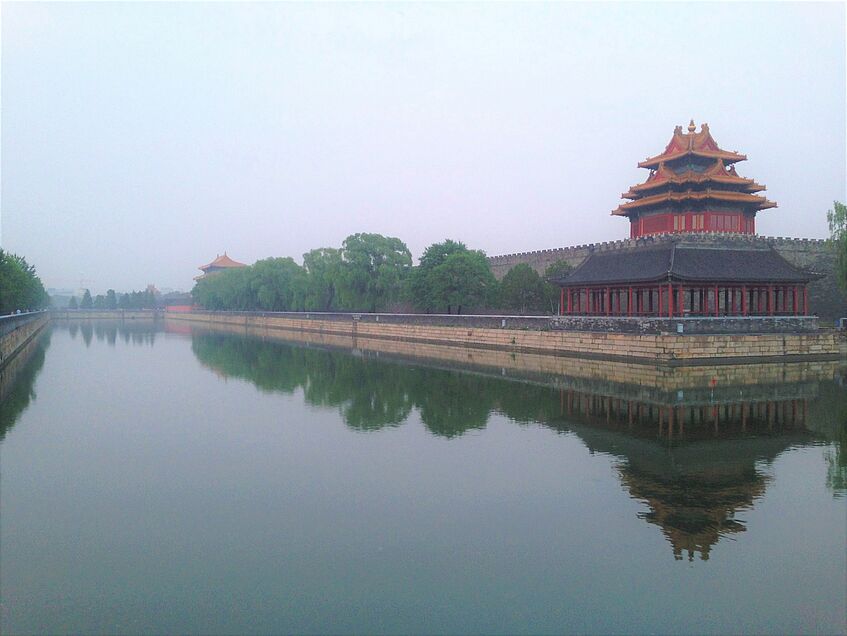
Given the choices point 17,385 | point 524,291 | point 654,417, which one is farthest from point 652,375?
point 17,385

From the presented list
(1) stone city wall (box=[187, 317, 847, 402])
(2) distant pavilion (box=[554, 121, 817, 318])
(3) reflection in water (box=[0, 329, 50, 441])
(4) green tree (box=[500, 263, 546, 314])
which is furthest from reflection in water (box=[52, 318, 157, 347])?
(2) distant pavilion (box=[554, 121, 817, 318])

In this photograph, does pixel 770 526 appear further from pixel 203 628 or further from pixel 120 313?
pixel 120 313

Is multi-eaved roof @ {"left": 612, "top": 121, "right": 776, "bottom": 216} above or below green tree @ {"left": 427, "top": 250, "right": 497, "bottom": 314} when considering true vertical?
above

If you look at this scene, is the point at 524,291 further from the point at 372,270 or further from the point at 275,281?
the point at 275,281

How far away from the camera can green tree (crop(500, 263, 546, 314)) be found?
3594 centimetres

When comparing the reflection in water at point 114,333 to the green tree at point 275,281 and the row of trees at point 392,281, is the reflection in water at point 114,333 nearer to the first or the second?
the green tree at point 275,281

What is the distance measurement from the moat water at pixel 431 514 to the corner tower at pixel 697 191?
1589cm

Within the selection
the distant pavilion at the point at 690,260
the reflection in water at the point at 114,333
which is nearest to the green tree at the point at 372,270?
the reflection in water at the point at 114,333

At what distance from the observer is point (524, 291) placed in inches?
1423

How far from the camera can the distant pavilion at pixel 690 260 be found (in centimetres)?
2533

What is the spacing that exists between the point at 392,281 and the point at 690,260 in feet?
70.4

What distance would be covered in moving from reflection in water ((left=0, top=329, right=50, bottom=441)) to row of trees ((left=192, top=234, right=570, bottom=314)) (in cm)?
1875

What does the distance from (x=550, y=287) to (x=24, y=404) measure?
81.8 ft

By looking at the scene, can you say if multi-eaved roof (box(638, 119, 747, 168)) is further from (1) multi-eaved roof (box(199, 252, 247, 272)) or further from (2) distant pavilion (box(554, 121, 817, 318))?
(1) multi-eaved roof (box(199, 252, 247, 272))
